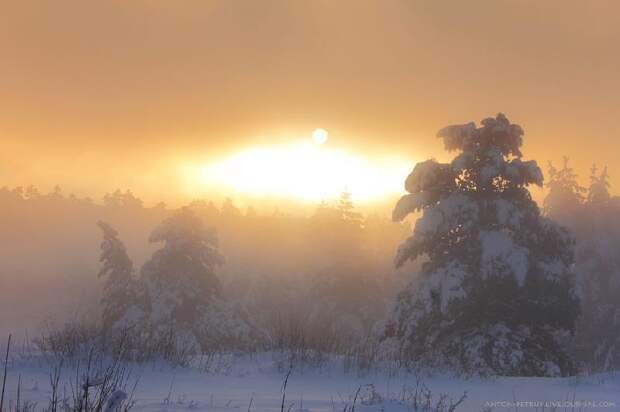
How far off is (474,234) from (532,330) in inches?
119

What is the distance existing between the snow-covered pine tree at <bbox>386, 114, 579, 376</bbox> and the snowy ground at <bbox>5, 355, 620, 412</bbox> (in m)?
6.10

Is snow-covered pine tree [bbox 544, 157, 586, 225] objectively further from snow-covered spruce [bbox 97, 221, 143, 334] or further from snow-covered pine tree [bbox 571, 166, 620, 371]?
snow-covered spruce [bbox 97, 221, 143, 334]

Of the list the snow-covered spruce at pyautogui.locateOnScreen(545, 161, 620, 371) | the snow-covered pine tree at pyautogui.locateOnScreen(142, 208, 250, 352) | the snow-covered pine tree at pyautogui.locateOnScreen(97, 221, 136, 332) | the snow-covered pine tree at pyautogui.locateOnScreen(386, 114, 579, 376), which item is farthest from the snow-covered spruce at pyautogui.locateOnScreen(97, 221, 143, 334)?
the snow-covered spruce at pyautogui.locateOnScreen(545, 161, 620, 371)

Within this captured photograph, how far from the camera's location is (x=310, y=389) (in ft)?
24.5

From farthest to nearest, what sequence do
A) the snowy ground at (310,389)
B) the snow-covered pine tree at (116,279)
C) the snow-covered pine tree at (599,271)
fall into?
the snow-covered pine tree at (116,279)
the snow-covered pine tree at (599,271)
the snowy ground at (310,389)

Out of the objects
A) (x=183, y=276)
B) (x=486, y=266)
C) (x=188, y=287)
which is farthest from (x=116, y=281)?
(x=486, y=266)

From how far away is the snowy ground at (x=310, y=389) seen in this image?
5855 millimetres

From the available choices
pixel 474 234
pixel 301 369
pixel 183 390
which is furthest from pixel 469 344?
pixel 183 390

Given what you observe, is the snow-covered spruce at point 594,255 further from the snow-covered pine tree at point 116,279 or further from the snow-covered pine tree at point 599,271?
the snow-covered pine tree at point 116,279

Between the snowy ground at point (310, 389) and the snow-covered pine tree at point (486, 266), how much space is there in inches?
240

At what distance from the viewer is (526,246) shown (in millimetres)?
16250

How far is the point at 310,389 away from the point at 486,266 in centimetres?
928

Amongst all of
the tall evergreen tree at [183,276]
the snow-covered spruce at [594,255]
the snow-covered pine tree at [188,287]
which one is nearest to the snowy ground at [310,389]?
the snow-covered pine tree at [188,287]

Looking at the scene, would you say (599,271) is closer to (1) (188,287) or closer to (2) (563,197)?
(2) (563,197)
